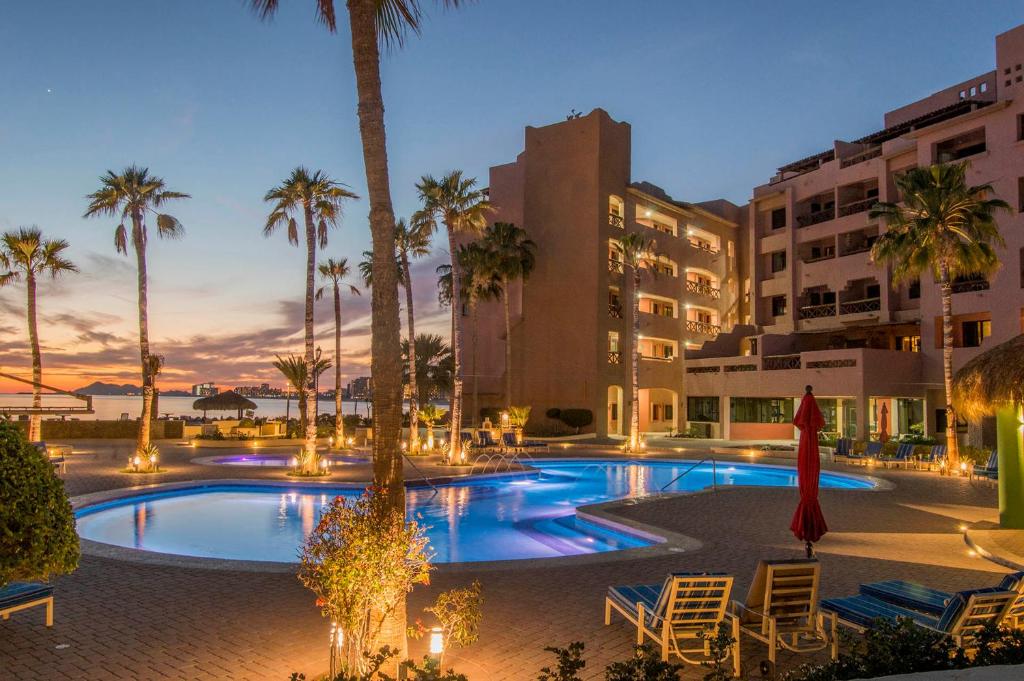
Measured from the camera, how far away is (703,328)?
149 feet

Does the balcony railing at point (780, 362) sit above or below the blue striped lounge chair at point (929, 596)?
above

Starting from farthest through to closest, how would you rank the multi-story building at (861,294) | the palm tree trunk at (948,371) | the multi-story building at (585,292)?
1. the multi-story building at (585,292)
2. the multi-story building at (861,294)
3. the palm tree trunk at (948,371)

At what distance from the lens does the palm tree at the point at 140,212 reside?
834 inches

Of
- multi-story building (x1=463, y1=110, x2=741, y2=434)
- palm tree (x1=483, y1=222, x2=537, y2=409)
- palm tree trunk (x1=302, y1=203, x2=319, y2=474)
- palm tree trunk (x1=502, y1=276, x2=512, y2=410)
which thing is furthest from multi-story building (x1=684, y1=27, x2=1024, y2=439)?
palm tree trunk (x1=302, y1=203, x2=319, y2=474)

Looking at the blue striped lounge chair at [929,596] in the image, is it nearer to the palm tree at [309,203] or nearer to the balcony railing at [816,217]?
the palm tree at [309,203]

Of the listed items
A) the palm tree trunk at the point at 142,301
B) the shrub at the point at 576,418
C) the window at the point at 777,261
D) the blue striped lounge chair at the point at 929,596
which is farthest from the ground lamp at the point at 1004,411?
the window at the point at 777,261

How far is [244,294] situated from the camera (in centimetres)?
5350

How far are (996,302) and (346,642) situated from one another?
31.5m

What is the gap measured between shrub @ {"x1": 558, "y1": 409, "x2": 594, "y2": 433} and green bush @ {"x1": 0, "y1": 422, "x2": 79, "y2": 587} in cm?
3188

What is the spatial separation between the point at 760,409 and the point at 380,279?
33245 millimetres

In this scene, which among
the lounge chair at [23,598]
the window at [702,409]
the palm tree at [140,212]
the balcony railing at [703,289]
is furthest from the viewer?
the balcony railing at [703,289]

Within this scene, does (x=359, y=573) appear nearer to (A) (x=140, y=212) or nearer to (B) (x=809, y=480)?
(B) (x=809, y=480)

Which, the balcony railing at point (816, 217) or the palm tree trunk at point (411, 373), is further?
the balcony railing at point (816, 217)

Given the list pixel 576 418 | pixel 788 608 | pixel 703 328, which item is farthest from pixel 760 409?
pixel 788 608
